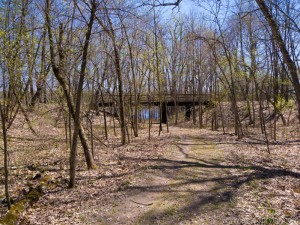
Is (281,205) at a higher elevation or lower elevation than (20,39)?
lower

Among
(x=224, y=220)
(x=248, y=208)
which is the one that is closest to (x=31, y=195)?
(x=224, y=220)

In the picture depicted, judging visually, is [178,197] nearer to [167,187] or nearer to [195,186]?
[167,187]

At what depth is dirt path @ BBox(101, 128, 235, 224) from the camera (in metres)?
4.84

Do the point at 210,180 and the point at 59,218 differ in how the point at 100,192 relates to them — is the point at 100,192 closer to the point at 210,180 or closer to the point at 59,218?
the point at 59,218

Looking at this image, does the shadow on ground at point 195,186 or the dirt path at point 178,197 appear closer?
the dirt path at point 178,197

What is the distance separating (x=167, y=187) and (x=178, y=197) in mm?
693

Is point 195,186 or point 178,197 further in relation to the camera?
point 195,186

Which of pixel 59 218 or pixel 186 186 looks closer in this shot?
pixel 59 218

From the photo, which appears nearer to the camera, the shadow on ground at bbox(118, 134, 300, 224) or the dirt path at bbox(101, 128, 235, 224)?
the dirt path at bbox(101, 128, 235, 224)

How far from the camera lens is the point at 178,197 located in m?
5.77

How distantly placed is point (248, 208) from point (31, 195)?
15.4 feet

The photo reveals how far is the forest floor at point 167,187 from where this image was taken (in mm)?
4918

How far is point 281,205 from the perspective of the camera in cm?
505

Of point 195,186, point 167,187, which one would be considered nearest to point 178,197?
point 167,187
